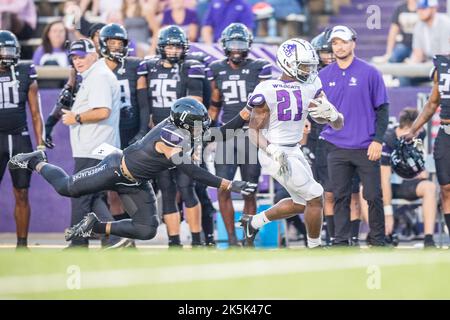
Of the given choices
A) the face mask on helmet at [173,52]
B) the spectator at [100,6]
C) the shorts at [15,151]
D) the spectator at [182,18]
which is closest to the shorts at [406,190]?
the face mask on helmet at [173,52]

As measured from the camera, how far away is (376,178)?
1191cm

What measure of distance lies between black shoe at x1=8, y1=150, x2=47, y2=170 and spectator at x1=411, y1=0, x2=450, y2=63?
499cm

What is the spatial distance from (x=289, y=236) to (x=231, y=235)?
5.32 ft

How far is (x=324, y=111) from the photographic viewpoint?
11.1 metres

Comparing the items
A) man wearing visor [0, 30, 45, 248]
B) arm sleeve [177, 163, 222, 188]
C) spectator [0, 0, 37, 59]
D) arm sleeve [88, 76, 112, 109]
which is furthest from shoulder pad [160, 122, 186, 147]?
spectator [0, 0, 37, 59]

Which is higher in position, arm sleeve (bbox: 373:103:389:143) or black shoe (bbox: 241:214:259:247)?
arm sleeve (bbox: 373:103:389:143)

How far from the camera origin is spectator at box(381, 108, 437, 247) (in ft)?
43.0

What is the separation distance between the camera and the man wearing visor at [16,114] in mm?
12617

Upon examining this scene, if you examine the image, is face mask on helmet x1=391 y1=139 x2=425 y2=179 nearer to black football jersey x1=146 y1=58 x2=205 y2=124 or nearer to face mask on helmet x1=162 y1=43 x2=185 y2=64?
black football jersey x1=146 y1=58 x2=205 y2=124

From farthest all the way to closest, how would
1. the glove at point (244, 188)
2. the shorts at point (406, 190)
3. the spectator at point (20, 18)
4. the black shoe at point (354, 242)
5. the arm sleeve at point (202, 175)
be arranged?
the spectator at point (20, 18)
the shorts at point (406, 190)
the black shoe at point (354, 242)
the arm sleeve at point (202, 175)
the glove at point (244, 188)

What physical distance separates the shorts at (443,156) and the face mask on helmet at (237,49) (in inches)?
80.9

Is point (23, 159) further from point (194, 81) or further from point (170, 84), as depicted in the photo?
point (194, 81)

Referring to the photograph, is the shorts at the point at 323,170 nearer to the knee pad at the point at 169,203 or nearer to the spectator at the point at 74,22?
the knee pad at the point at 169,203

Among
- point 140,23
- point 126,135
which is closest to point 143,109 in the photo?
point 126,135
